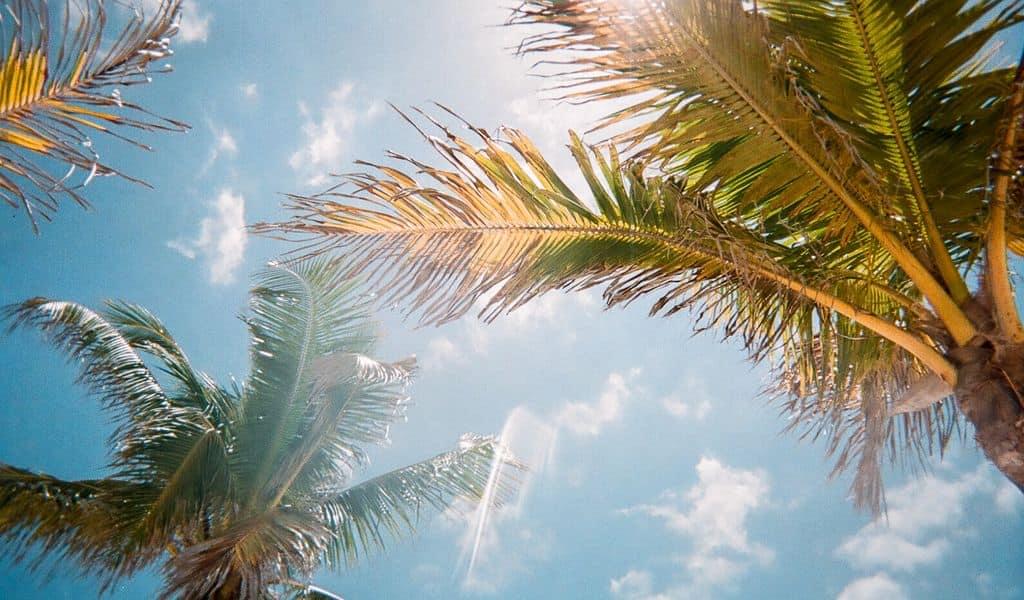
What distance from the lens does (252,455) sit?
9.05 meters

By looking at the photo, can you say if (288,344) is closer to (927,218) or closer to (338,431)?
(338,431)

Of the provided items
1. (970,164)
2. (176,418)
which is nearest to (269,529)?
(176,418)

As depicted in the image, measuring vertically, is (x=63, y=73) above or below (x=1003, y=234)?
below

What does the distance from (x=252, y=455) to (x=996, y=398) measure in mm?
8375

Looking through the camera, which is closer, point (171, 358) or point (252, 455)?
point (252, 455)

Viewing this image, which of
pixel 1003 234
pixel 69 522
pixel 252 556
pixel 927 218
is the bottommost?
pixel 252 556

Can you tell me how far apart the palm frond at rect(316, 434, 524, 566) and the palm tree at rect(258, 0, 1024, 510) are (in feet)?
20.2

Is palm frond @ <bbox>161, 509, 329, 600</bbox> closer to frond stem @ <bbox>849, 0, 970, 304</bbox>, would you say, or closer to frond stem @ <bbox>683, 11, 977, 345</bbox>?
frond stem @ <bbox>683, 11, 977, 345</bbox>

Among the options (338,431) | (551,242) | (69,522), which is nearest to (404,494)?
(338,431)

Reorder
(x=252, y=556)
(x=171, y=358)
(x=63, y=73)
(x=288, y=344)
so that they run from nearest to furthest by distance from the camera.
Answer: (x=63, y=73), (x=252, y=556), (x=288, y=344), (x=171, y=358)

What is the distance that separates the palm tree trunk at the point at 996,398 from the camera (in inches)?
106

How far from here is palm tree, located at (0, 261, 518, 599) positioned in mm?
7898

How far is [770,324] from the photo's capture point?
3.55m

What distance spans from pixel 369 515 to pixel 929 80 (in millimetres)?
7764
